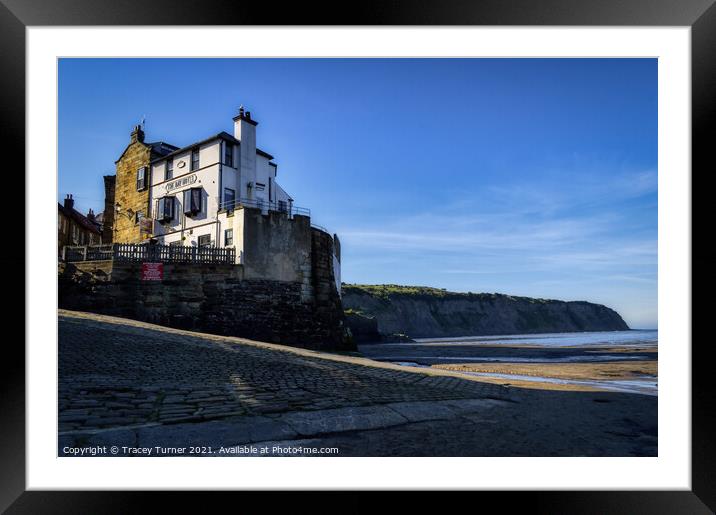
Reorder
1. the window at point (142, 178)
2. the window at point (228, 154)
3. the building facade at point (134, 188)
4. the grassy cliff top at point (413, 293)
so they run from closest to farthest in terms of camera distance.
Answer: the window at point (228, 154)
the building facade at point (134, 188)
the window at point (142, 178)
the grassy cliff top at point (413, 293)

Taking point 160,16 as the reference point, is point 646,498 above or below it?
below

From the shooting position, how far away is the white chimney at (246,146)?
81.9 feet

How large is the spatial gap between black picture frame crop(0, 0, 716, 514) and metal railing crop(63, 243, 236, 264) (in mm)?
14467

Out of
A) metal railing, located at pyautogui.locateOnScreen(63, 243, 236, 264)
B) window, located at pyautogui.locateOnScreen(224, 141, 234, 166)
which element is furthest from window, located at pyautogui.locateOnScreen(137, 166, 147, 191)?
Answer: metal railing, located at pyautogui.locateOnScreen(63, 243, 236, 264)

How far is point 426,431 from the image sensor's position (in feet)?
18.5

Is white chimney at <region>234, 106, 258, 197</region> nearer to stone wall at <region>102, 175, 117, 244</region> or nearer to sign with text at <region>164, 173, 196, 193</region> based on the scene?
sign with text at <region>164, 173, 196, 193</region>

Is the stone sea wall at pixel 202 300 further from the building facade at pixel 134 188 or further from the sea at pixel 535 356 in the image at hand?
the building facade at pixel 134 188

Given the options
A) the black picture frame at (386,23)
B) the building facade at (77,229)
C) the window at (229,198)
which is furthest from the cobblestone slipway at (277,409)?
the building facade at (77,229)

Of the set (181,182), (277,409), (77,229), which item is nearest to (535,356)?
(277,409)

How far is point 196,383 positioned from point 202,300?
12529mm

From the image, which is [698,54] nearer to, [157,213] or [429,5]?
[429,5]

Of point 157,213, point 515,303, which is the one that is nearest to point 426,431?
point 157,213

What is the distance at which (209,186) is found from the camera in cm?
2409

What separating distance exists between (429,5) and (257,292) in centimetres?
1667
